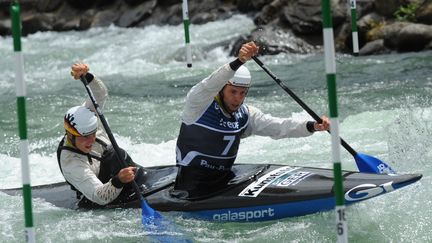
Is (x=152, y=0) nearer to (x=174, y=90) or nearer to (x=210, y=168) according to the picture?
(x=174, y=90)

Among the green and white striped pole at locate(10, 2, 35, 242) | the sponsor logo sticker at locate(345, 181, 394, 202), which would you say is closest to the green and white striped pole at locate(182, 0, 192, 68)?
the sponsor logo sticker at locate(345, 181, 394, 202)

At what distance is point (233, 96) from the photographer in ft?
18.8

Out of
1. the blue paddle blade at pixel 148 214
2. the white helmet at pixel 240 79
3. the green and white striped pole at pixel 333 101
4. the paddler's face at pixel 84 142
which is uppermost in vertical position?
the green and white striped pole at pixel 333 101

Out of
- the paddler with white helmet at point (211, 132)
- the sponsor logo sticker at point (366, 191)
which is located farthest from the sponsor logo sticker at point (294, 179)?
the sponsor logo sticker at point (366, 191)

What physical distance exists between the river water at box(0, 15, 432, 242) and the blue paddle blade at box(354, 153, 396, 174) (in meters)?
0.24

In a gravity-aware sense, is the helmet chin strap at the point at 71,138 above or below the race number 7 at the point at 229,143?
above

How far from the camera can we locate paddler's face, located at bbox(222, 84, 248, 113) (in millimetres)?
5703

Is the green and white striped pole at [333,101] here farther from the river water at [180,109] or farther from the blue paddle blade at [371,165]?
the blue paddle blade at [371,165]

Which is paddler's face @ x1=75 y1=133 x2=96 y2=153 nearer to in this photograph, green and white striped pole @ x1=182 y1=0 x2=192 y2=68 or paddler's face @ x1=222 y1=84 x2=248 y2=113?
paddler's face @ x1=222 y1=84 x2=248 y2=113

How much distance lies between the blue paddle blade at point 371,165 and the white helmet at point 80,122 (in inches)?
80.6

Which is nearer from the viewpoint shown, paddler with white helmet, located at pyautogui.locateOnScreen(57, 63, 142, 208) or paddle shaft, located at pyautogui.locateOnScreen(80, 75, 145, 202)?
paddler with white helmet, located at pyautogui.locateOnScreen(57, 63, 142, 208)

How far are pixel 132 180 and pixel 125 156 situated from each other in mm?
587

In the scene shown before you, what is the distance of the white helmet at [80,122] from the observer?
581cm

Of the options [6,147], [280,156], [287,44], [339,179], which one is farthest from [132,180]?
[287,44]
